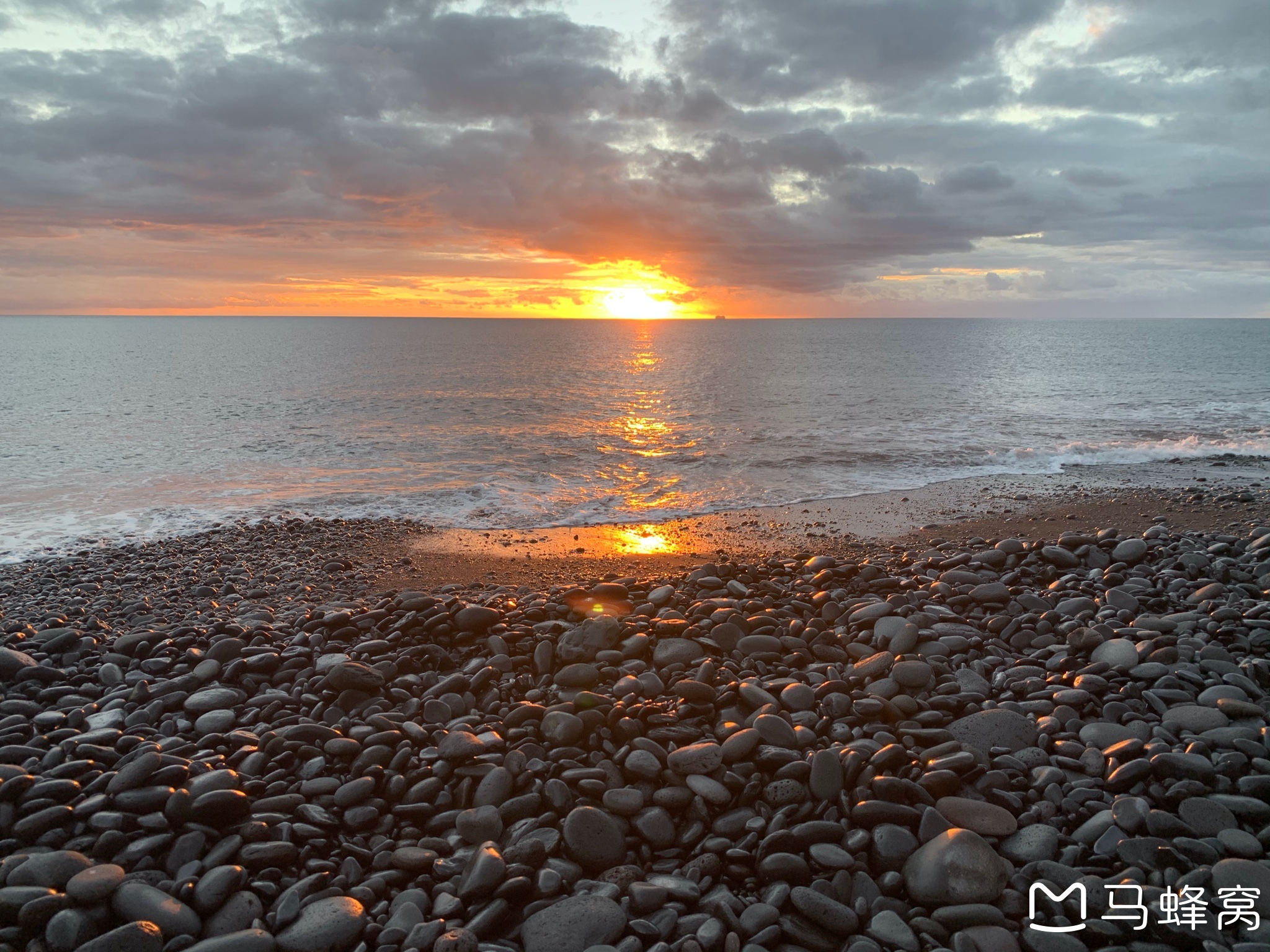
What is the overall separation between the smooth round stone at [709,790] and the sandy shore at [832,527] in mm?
6510

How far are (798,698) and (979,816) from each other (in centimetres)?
177

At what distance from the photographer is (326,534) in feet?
48.0

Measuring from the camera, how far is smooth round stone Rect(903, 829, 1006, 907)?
448 cm

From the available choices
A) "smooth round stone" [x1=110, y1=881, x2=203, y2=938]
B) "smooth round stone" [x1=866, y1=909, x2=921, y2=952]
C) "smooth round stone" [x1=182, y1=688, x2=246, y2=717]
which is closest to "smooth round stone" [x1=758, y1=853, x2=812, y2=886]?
"smooth round stone" [x1=866, y1=909, x2=921, y2=952]

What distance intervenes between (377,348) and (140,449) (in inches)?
3215

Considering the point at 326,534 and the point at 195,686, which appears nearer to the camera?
the point at 195,686

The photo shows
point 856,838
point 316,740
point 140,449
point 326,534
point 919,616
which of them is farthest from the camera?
point 140,449

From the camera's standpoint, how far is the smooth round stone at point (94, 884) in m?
4.42

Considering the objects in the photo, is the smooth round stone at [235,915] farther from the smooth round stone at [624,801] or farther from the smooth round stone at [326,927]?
the smooth round stone at [624,801]

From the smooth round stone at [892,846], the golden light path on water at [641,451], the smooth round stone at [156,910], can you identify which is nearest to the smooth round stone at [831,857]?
the smooth round stone at [892,846]

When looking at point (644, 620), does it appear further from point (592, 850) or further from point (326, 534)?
point (326, 534)

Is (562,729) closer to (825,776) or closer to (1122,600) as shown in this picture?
(825,776)

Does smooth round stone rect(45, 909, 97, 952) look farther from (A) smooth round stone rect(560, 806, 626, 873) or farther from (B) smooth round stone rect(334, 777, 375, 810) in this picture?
(A) smooth round stone rect(560, 806, 626, 873)

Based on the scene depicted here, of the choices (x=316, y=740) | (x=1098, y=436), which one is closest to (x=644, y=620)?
(x=316, y=740)
